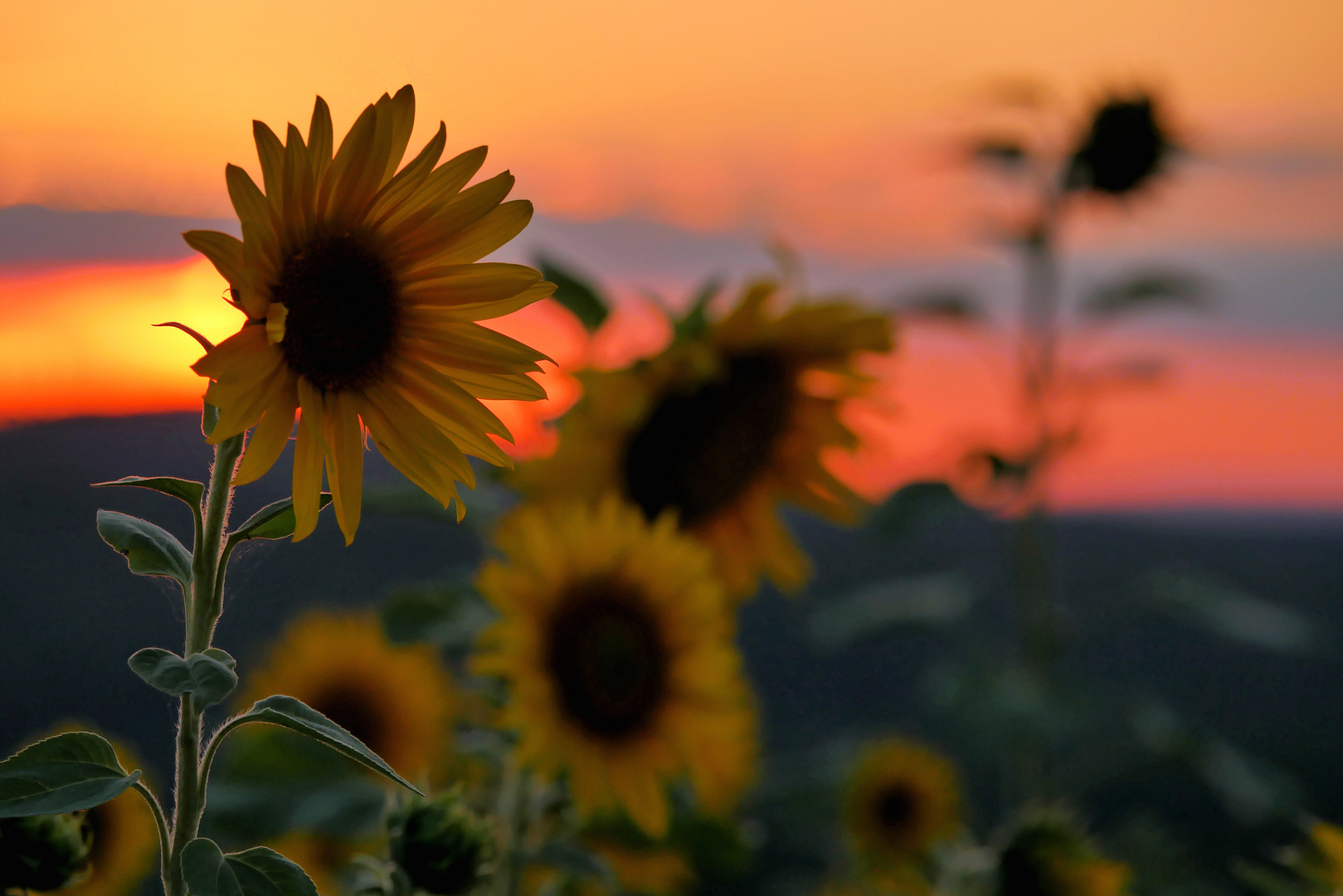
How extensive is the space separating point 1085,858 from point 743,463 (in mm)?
466

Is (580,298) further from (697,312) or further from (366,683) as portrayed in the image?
(366,683)

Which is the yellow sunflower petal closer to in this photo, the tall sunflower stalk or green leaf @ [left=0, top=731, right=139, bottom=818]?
the tall sunflower stalk

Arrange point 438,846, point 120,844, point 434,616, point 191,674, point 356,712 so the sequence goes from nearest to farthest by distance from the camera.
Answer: point 191,674, point 438,846, point 120,844, point 434,616, point 356,712

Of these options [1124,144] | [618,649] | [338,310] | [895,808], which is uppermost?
[1124,144]

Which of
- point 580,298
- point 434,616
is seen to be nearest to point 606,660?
point 434,616

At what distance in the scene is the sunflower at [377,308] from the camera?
0.32 metres

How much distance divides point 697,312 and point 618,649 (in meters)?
0.25

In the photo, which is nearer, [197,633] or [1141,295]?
[197,633]

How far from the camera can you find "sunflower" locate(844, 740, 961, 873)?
3.86ft

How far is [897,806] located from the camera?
1225 mm

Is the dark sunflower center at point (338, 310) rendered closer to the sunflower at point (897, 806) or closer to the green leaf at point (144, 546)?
the green leaf at point (144, 546)

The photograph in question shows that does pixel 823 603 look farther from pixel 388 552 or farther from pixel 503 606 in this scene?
pixel 503 606

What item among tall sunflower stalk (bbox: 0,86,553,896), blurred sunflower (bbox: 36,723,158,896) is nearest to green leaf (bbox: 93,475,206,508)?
tall sunflower stalk (bbox: 0,86,553,896)

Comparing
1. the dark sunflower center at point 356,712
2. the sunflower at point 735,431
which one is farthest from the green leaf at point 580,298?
the dark sunflower center at point 356,712
